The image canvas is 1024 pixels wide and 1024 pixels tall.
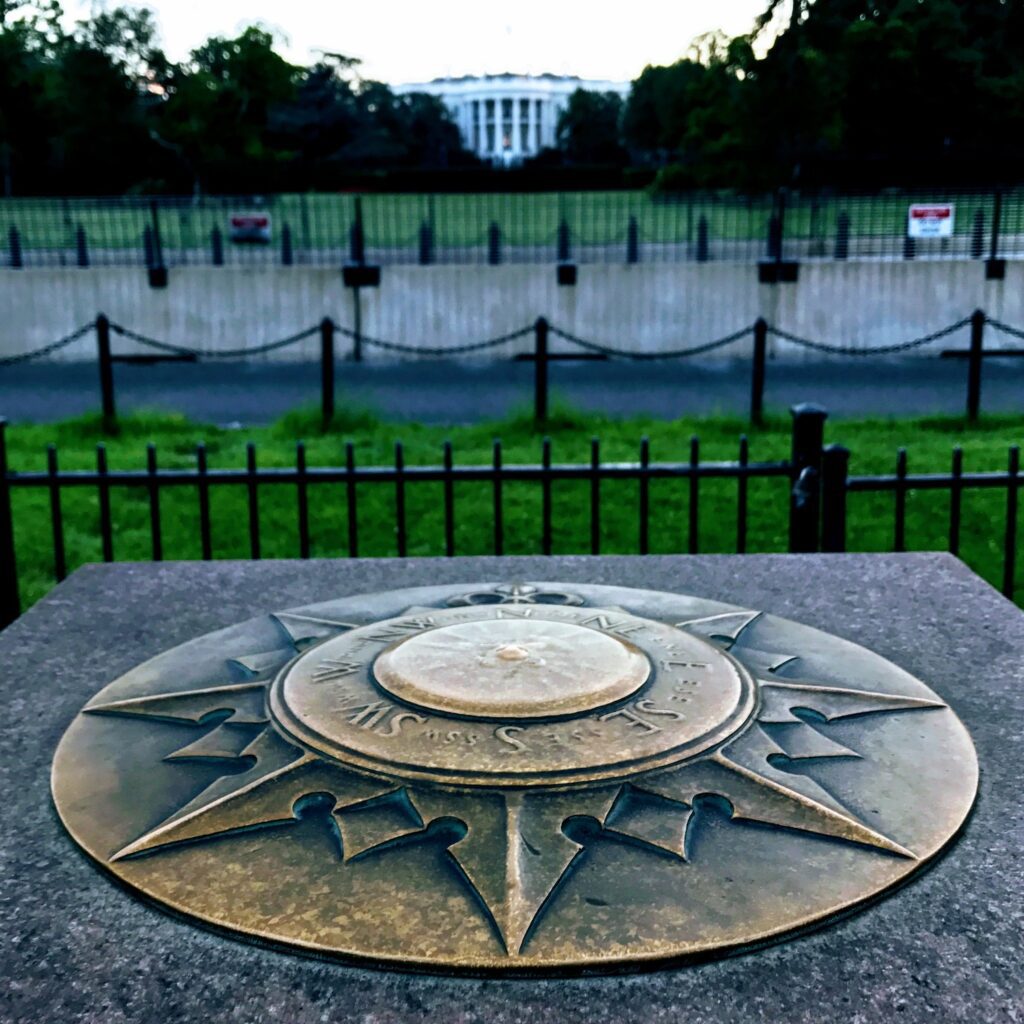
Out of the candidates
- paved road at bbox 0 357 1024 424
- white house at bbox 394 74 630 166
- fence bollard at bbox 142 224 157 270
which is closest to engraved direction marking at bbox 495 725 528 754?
paved road at bbox 0 357 1024 424

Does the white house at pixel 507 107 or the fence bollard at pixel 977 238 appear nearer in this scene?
the fence bollard at pixel 977 238

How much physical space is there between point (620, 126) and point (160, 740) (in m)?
58.2

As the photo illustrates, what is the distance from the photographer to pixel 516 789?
1.72 metres

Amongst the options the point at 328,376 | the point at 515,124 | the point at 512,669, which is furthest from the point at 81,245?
the point at 515,124

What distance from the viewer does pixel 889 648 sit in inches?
96.3

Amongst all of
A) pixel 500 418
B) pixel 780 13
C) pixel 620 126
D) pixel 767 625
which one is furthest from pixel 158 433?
pixel 620 126

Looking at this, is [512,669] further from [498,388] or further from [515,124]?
[515,124]

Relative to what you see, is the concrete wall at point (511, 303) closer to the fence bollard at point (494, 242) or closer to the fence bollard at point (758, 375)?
the fence bollard at point (494, 242)

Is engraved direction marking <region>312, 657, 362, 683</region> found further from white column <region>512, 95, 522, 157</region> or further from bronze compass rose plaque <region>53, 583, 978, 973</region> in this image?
white column <region>512, 95, 522, 157</region>

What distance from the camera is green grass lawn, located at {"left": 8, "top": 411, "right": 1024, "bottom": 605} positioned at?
560cm

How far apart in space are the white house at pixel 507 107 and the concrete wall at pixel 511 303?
7477cm

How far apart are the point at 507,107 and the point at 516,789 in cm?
9360

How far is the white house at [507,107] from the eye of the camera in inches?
3445

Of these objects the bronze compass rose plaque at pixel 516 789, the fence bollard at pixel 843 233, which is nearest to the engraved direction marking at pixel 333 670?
the bronze compass rose plaque at pixel 516 789
